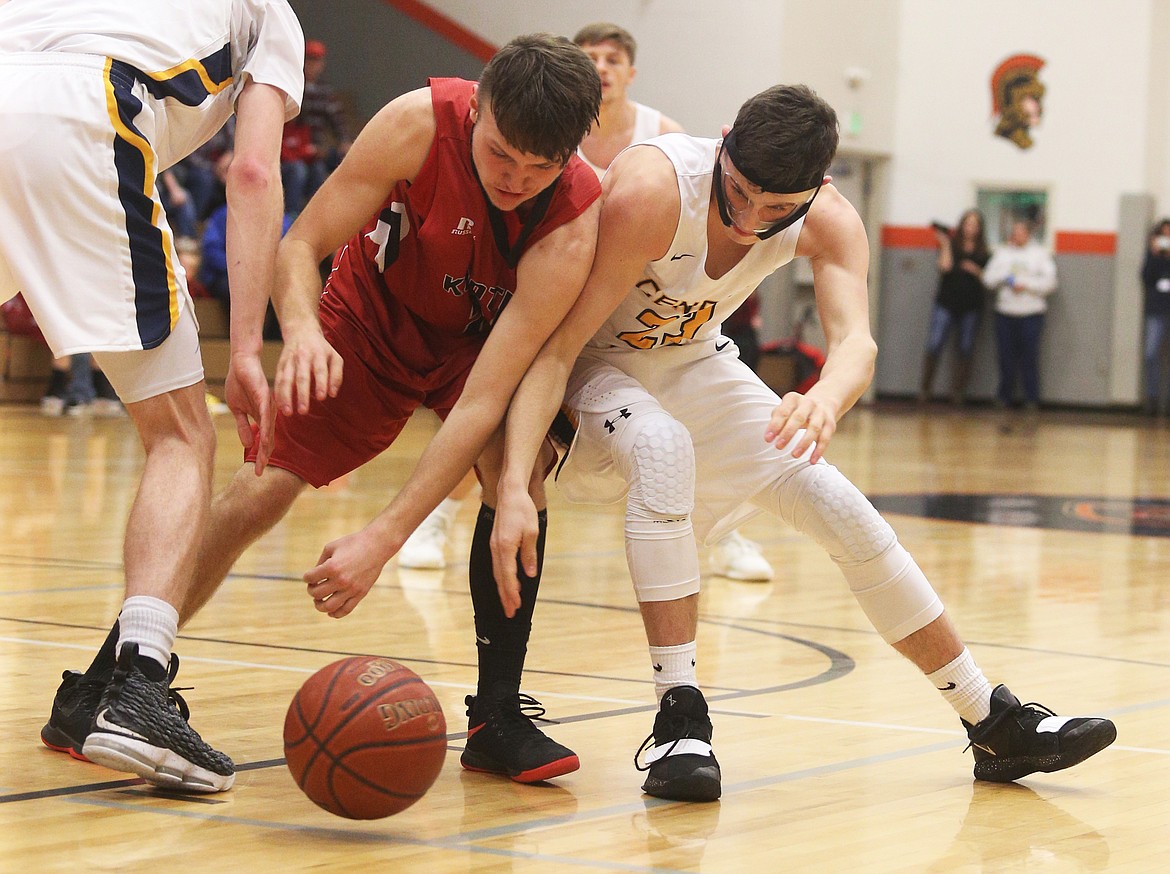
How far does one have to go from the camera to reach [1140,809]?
3.17m

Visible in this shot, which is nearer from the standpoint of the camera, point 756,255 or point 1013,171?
point 756,255

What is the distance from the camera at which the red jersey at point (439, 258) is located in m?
3.31

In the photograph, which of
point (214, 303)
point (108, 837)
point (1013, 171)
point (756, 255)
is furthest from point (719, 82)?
point (108, 837)

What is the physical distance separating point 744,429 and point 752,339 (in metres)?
5.60

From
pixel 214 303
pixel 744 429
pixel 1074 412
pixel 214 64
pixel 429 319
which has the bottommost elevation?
pixel 1074 412

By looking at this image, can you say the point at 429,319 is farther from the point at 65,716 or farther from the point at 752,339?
the point at 752,339

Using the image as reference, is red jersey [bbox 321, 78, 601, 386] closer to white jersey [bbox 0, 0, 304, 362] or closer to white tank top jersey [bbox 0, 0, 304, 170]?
white tank top jersey [bbox 0, 0, 304, 170]

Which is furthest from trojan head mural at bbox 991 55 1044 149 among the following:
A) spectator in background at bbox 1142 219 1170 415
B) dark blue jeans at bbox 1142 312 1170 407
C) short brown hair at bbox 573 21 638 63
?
short brown hair at bbox 573 21 638 63

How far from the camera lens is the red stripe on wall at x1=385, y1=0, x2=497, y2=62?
17.7m

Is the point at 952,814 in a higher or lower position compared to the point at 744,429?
lower

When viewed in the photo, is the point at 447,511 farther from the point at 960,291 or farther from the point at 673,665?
the point at 960,291

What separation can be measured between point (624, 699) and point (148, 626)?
1.44m

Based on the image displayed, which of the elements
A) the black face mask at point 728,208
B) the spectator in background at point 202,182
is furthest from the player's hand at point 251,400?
the spectator in background at point 202,182

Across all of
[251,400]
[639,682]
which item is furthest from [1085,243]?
[251,400]
